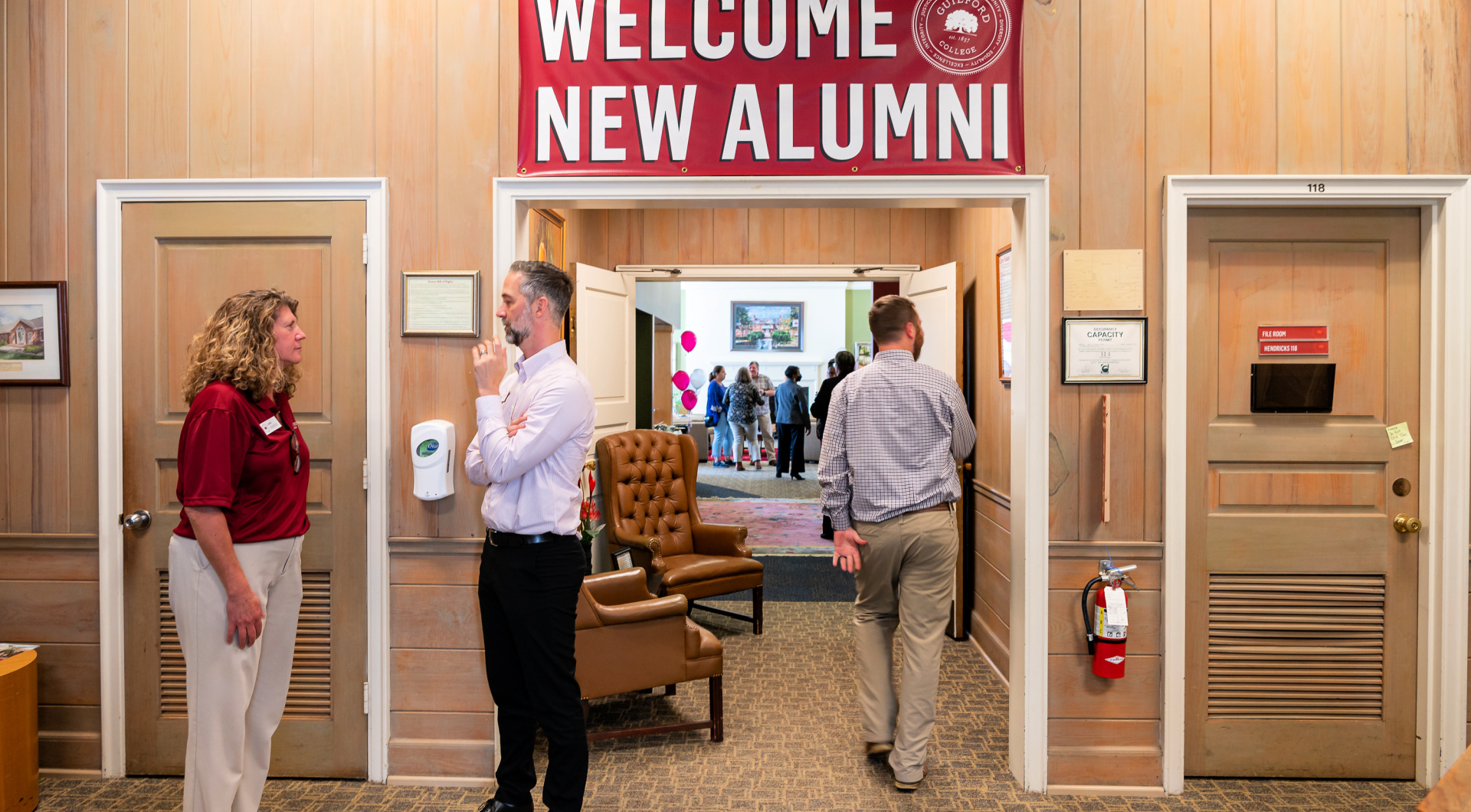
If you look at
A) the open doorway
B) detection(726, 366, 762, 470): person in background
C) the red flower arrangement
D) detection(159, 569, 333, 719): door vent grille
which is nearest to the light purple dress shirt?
detection(159, 569, 333, 719): door vent grille

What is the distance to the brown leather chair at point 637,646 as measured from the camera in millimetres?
2785

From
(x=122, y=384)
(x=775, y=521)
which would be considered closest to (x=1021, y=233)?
(x=122, y=384)

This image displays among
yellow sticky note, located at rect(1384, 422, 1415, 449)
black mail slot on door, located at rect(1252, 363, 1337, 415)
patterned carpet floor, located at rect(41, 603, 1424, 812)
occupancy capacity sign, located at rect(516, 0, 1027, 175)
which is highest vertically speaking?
occupancy capacity sign, located at rect(516, 0, 1027, 175)

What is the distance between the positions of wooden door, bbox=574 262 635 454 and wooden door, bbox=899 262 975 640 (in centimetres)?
173

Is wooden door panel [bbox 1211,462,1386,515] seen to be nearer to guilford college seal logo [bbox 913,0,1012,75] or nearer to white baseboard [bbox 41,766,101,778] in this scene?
guilford college seal logo [bbox 913,0,1012,75]

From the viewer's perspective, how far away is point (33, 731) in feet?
8.27

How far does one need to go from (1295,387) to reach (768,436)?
31.6ft

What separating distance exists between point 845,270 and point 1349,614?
10.1ft

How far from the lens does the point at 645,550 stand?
13.1ft

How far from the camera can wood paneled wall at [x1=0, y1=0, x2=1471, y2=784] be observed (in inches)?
100

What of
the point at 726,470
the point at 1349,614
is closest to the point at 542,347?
the point at 1349,614

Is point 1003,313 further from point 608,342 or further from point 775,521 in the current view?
point 775,521

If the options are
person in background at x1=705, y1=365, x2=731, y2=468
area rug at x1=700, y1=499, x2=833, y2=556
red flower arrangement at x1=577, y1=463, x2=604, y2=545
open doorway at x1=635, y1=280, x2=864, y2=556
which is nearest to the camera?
red flower arrangement at x1=577, y1=463, x2=604, y2=545

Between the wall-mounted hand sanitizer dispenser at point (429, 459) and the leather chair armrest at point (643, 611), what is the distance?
2.29 ft
